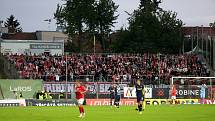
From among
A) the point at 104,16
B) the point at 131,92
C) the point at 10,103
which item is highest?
the point at 104,16

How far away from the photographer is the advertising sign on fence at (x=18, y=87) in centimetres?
6225

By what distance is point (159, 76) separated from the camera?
73.1 meters

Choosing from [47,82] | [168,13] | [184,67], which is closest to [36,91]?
[47,82]

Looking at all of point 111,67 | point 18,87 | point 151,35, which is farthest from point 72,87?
point 151,35

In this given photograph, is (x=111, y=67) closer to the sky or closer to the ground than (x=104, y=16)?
closer to the ground

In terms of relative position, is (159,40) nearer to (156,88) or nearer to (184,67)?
(184,67)

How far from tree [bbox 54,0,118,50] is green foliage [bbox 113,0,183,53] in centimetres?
373

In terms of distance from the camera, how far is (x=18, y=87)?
62625mm

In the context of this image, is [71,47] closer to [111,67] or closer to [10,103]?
[111,67]

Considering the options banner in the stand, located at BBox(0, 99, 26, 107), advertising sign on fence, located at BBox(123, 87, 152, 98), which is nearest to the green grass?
banner in the stand, located at BBox(0, 99, 26, 107)

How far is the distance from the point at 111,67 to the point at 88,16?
2684 cm

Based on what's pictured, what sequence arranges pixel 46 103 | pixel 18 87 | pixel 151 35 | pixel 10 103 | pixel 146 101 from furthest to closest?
1. pixel 151 35
2. pixel 146 101
3. pixel 18 87
4. pixel 46 103
5. pixel 10 103

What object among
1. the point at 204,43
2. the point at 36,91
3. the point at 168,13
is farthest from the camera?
the point at 168,13

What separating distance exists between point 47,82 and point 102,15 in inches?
1610
